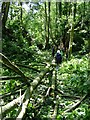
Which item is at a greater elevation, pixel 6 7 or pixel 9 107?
pixel 6 7

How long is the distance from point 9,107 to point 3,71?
4.61 metres

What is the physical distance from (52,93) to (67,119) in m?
1.47

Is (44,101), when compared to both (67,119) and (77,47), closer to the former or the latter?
(67,119)

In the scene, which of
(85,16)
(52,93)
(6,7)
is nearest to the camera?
(52,93)

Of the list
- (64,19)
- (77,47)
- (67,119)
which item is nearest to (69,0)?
(64,19)

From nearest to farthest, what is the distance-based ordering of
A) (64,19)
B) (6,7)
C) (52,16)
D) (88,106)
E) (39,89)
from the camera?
1. (88,106)
2. (39,89)
3. (6,7)
4. (64,19)
5. (52,16)

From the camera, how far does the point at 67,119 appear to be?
415 centimetres

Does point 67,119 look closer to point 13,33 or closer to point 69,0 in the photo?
point 13,33

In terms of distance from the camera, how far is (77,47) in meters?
19.8

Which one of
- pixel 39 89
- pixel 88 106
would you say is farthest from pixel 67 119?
pixel 39 89

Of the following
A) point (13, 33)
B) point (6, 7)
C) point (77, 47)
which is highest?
point (6, 7)

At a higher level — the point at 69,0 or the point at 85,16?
the point at 69,0

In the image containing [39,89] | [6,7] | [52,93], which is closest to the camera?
[52,93]

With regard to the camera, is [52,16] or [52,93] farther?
[52,16]
